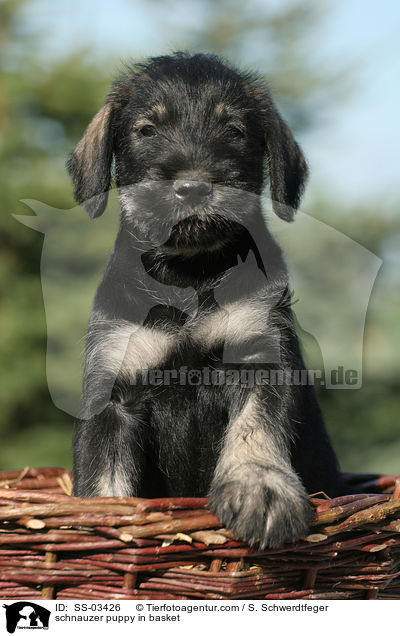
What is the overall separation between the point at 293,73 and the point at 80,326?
3.04 meters

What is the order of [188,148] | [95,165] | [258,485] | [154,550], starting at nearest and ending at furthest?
[154,550], [258,485], [188,148], [95,165]

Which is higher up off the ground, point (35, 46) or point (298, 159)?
point (35, 46)

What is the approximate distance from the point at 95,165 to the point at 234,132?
1.78 ft

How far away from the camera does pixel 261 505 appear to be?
2.11 metres

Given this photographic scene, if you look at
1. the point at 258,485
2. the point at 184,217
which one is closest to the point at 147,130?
the point at 184,217

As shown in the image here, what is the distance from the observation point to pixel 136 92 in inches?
109

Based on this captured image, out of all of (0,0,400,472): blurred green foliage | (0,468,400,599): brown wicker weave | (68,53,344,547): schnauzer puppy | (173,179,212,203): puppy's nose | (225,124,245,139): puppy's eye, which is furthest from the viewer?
(0,0,400,472): blurred green foliage

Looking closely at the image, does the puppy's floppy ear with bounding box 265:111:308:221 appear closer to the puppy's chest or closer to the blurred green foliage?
the puppy's chest

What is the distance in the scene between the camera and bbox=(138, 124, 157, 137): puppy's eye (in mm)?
2602

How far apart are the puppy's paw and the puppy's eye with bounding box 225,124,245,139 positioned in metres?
1.14

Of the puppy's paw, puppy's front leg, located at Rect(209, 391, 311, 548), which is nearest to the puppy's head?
puppy's front leg, located at Rect(209, 391, 311, 548)
